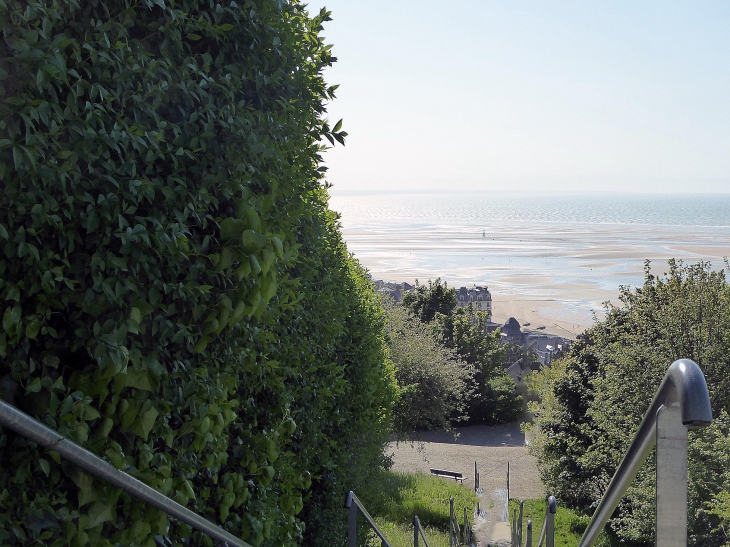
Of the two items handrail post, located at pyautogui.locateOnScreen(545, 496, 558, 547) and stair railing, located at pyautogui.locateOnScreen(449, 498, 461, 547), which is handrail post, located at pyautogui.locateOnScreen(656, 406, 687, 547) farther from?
stair railing, located at pyautogui.locateOnScreen(449, 498, 461, 547)

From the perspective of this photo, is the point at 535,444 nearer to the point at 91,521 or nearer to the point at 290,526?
the point at 290,526

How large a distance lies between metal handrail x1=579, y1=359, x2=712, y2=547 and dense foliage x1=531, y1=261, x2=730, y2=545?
46.4 feet

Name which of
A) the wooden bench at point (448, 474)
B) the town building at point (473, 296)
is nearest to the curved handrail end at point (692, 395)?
the wooden bench at point (448, 474)

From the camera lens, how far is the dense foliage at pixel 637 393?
15148mm

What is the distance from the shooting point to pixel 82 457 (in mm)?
1685

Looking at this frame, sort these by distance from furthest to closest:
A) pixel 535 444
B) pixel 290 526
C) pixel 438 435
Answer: pixel 438 435
pixel 535 444
pixel 290 526

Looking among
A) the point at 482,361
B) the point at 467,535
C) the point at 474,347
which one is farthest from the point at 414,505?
the point at 474,347

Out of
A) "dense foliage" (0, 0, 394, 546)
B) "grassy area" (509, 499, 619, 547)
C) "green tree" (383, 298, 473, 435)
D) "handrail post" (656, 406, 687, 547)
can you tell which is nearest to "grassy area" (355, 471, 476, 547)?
"green tree" (383, 298, 473, 435)

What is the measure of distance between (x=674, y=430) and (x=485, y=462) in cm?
2608

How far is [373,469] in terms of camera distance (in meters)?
8.95

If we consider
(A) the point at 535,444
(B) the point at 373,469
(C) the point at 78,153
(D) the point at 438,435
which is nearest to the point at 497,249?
(D) the point at 438,435

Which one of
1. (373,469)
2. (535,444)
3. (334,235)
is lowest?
(535,444)

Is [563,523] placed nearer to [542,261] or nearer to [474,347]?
[474,347]

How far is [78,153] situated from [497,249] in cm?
11453
